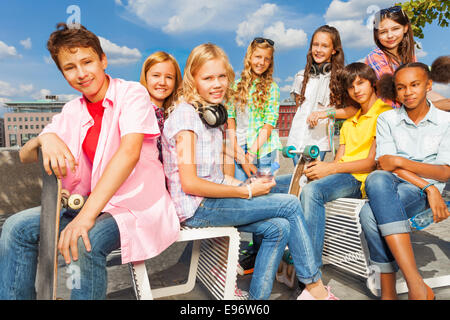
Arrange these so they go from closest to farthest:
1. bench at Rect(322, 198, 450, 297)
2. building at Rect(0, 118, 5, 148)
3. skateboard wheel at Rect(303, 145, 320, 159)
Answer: bench at Rect(322, 198, 450, 297), skateboard wheel at Rect(303, 145, 320, 159), building at Rect(0, 118, 5, 148)

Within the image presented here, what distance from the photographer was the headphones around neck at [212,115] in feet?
6.20

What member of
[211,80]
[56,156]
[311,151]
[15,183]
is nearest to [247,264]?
[311,151]

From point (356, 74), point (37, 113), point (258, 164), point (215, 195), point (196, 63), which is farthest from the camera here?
point (37, 113)

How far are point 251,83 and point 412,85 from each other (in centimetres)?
134

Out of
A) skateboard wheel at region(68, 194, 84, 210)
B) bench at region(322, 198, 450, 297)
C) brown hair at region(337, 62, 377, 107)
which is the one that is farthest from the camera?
brown hair at region(337, 62, 377, 107)

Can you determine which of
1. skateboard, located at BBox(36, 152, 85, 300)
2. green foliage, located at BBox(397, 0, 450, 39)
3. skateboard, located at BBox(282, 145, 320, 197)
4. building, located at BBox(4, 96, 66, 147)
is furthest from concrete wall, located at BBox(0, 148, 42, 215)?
green foliage, located at BBox(397, 0, 450, 39)

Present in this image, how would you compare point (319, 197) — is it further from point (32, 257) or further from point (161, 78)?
point (32, 257)

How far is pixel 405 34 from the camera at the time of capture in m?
2.80

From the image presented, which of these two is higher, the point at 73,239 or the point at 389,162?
the point at 389,162

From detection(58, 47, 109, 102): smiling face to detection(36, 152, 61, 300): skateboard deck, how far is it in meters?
0.49

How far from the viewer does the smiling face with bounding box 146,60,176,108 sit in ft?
8.20

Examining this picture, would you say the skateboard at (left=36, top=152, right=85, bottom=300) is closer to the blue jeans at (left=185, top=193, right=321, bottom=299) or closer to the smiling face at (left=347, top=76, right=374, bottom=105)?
the blue jeans at (left=185, top=193, right=321, bottom=299)

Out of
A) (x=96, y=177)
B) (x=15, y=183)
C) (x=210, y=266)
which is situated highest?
(x=96, y=177)

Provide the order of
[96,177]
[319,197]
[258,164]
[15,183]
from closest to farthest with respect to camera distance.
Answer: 1. [96,177]
2. [319,197]
3. [258,164]
4. [15,183]
